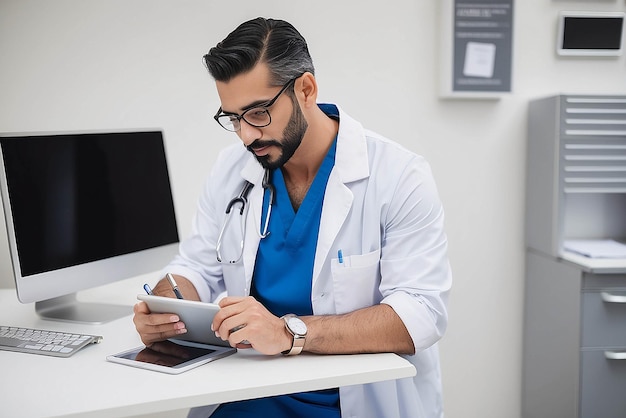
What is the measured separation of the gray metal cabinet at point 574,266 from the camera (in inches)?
80.4

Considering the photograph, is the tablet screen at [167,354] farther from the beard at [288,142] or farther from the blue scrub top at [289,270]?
the beard at [288,142]

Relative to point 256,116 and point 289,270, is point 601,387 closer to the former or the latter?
point 289,270

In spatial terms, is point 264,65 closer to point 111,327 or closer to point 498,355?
point 111,327

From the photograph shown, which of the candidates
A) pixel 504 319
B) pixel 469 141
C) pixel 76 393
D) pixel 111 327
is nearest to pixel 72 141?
pixel 111 327

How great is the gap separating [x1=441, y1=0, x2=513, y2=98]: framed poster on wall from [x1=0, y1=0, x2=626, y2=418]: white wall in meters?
0.07

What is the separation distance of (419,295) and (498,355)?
1.33 m

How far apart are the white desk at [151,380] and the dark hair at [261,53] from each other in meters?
0.61

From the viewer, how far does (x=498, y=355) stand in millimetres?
2486

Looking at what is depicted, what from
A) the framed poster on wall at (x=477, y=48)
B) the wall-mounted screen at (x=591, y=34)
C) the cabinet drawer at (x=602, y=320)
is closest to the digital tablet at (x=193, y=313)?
the cabinet drawer at (x=602, y=320)

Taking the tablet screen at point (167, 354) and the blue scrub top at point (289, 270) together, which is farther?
the blue scrub top at point (289, 270)

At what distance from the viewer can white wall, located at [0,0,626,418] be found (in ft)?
7.20

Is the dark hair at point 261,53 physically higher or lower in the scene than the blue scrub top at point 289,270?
higher

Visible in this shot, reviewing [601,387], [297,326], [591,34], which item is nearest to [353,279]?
[297,326]

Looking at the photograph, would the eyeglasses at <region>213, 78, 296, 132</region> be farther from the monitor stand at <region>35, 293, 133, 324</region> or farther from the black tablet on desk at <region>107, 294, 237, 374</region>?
the monitor stand at <region>35, 293, 133, 324</region>
